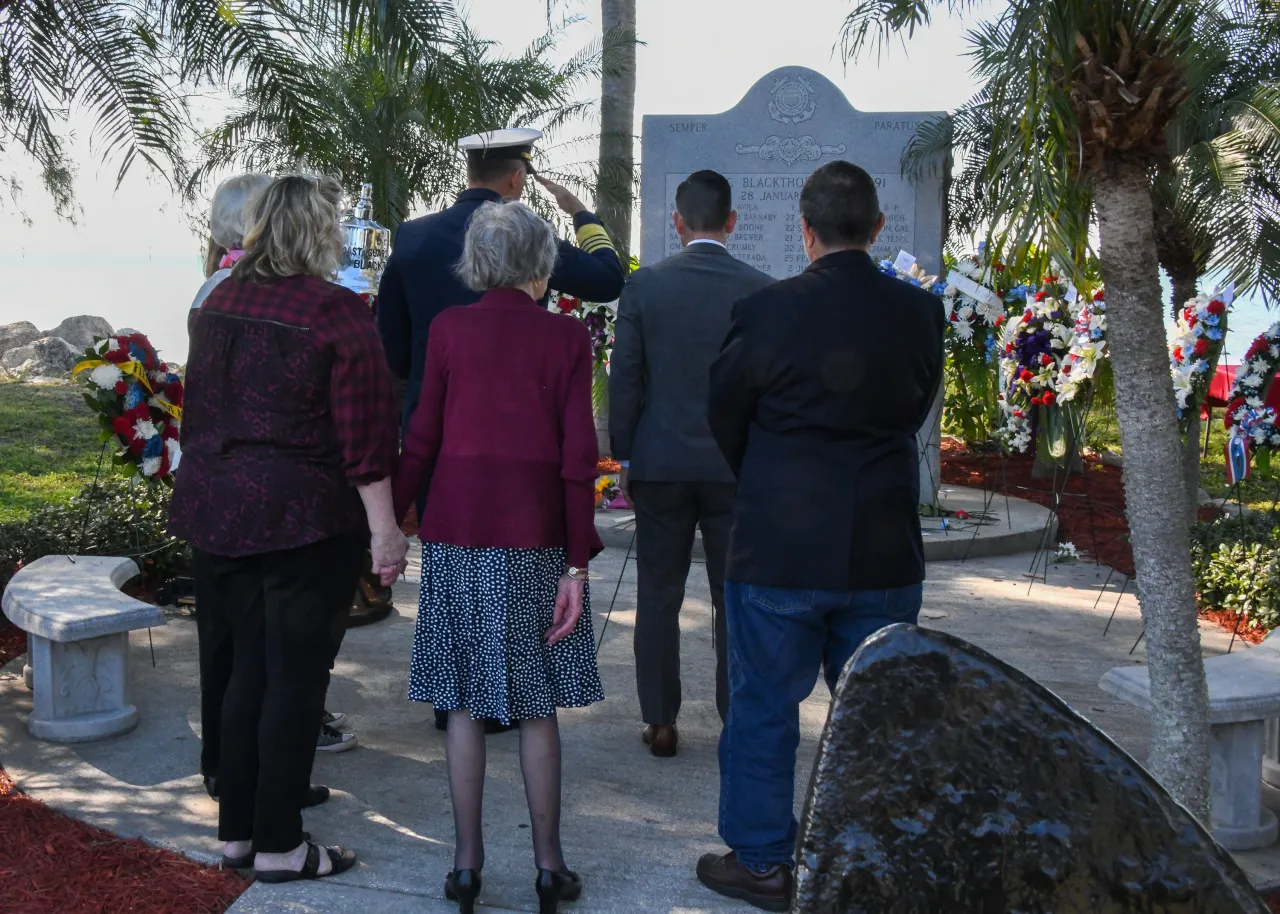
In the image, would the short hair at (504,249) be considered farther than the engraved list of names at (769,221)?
No

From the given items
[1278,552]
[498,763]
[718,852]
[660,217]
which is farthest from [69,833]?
[660,217]

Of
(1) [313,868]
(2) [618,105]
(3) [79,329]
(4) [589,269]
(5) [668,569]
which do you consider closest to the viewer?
(1) [313,868]

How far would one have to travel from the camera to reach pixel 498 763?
454 centimetres

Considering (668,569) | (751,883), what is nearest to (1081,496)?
(668,569)

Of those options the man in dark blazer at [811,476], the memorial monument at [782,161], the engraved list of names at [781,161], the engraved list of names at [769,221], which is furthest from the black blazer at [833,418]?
the engraved list of names at [769,221]

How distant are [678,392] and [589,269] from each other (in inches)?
20.2

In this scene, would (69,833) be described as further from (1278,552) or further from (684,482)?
(1278,552)

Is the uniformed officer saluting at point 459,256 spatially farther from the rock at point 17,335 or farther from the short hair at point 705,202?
the rock at point 17,335

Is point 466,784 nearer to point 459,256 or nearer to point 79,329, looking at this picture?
point 459,256

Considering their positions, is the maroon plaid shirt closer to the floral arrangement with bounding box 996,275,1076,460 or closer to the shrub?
the shrub

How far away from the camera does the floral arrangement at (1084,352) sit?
6.82m

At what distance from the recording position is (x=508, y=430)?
11.0 ft

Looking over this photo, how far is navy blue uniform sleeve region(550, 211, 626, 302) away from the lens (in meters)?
4.15

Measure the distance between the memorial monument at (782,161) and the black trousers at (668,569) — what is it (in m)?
5.44
